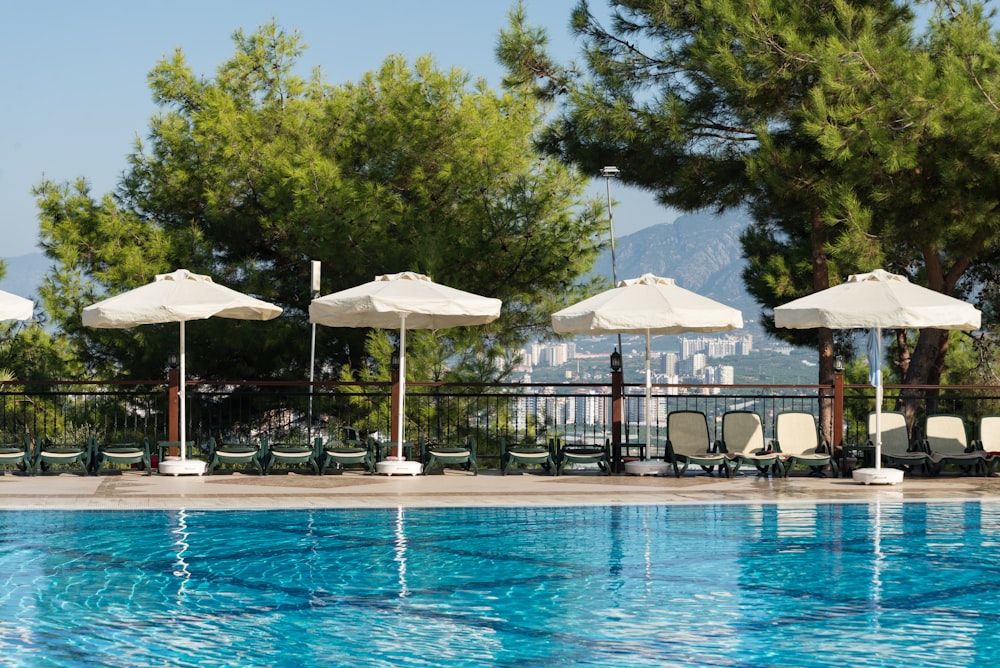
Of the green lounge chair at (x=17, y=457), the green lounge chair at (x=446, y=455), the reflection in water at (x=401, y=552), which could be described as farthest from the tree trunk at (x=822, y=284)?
the green lounge chair at (x=17, y=457)

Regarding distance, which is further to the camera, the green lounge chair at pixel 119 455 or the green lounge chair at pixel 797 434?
the green lounge chair at pixel 797 434

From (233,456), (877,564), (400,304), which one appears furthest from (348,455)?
(877,564)

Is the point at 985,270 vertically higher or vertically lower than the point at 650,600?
higher

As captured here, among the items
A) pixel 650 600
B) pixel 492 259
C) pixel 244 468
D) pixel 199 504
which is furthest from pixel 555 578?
pixel 492 259

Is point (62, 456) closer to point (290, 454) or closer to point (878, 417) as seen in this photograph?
point (290, 454)

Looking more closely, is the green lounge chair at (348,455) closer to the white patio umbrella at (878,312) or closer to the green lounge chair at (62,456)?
the green lounge chair at (62,456)

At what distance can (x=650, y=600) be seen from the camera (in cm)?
701

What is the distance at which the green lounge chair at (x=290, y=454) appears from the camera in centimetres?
1255

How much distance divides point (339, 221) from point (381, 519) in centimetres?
996

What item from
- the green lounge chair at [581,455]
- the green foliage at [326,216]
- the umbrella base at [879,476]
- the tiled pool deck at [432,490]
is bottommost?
the tiled pool deck at [432,490]

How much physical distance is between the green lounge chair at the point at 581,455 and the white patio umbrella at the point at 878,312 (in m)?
2.41

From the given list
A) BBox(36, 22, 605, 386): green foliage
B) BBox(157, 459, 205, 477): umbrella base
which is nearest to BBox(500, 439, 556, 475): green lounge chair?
BBox(157, 459, 205, 477): umbrella base

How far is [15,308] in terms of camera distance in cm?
1189

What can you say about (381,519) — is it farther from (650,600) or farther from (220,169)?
(220,169)
